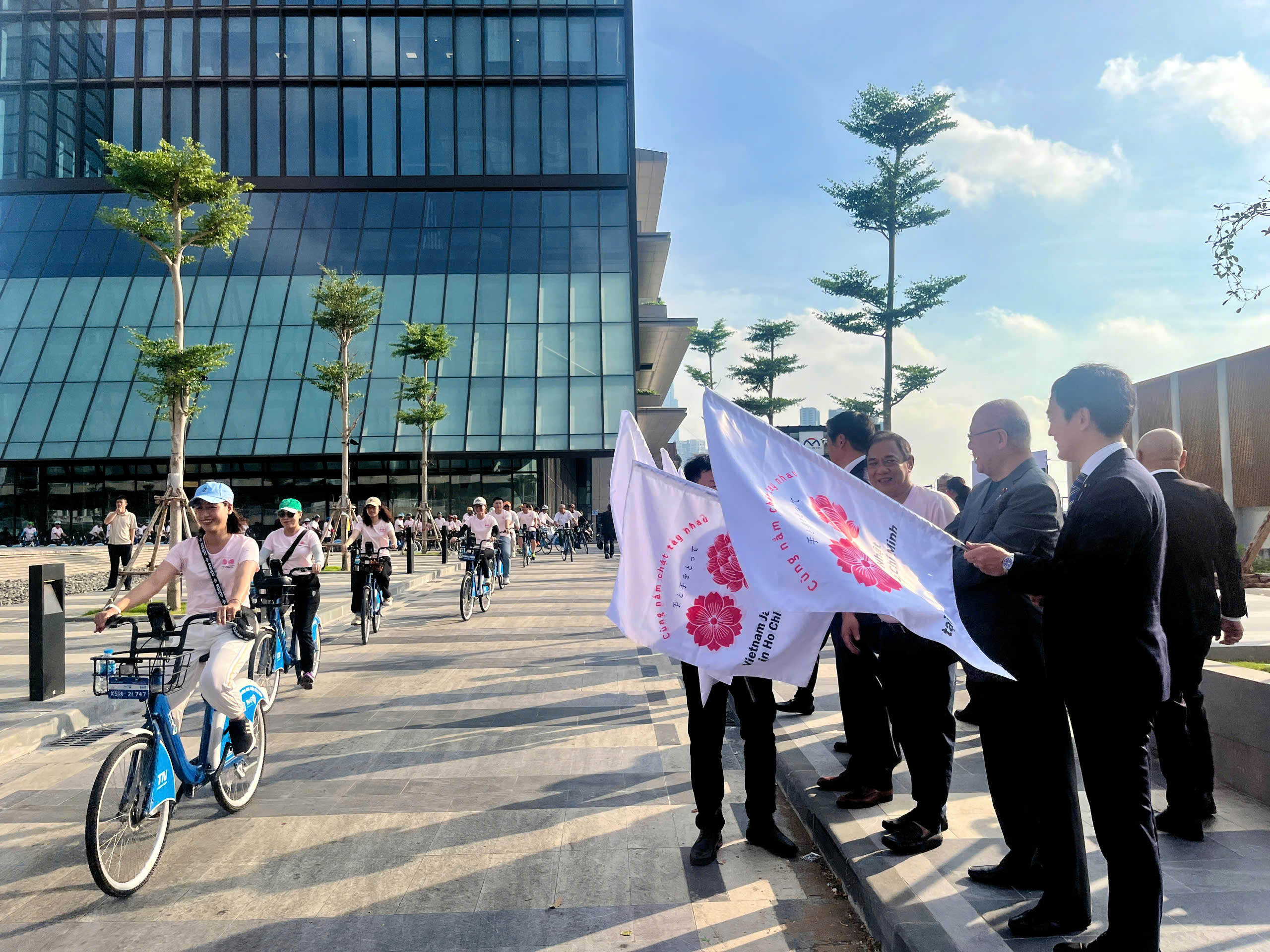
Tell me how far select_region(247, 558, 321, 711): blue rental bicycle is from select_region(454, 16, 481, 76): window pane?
41.6 meters

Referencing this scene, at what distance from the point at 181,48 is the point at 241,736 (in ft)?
163

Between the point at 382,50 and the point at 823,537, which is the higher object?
the point at 382,50

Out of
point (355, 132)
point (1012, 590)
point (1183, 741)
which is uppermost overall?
point (355, 132)

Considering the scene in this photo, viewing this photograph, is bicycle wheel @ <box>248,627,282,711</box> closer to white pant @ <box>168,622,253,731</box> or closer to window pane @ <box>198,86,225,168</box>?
white pant @ <box>168,622,253,731</box>

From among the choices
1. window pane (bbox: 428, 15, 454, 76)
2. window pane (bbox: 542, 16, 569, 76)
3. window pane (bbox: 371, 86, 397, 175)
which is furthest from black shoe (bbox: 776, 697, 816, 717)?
window pane (bbox: 428, 15, 454, 76)

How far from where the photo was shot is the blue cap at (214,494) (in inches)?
207

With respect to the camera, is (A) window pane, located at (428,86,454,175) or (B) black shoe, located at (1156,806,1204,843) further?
(A) window pane, located at (428,86,454,175)

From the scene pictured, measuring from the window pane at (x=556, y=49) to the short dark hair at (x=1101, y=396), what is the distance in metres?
46.3

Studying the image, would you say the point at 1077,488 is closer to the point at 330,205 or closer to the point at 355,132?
the point at 330,205

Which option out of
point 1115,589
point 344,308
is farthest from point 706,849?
point 344,308

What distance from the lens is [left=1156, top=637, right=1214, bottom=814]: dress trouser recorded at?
471 cm

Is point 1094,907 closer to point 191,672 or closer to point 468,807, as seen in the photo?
point 468,807

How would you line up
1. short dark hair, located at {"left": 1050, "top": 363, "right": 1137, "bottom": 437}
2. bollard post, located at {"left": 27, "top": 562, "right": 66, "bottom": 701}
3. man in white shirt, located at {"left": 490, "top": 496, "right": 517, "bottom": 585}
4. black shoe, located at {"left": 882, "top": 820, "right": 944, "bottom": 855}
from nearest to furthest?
short dark hair, located at {"left": 1050, "top": 363, "right": 1137, "bottom": 437} < black shoe, located at {"left": 882, "top": 820, "right": 944, "bottom": 855} < bollard post, located at {"left": 27, "top": 562, "right": 66, "bottom": 701} < man in white shirt, located at {"left": 490, "top": 496, "right": 517, "bottom": 585}

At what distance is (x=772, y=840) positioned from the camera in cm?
480
